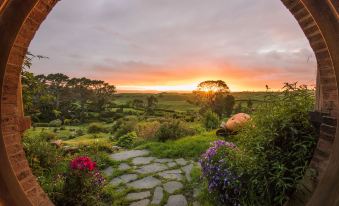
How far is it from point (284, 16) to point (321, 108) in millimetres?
3040

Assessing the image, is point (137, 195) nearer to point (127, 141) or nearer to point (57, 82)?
A: point (127, 141)

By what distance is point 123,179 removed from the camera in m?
5.41

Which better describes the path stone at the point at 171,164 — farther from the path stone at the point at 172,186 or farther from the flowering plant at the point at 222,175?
→ the flowering plant at the point at 222,175

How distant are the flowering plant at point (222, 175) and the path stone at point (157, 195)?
0.91 meters

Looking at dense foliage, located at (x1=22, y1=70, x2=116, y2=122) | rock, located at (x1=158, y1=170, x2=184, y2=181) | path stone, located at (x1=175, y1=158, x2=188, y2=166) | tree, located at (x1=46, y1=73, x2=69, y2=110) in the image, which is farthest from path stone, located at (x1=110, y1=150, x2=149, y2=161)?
tree, located at (x1=46, y1=73, x2=69, y2=110)

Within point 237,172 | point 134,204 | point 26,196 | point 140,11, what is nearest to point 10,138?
point 26,196

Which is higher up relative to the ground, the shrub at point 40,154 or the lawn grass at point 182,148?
the shrub at point 40,154

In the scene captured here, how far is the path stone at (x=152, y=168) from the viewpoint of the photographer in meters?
5.84

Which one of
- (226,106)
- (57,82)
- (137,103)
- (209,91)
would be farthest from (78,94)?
(226,106)

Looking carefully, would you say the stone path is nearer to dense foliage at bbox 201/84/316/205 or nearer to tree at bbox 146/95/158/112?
dense foliage at bbox 201/84/316/205

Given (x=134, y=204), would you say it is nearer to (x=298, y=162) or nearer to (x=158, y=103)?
(x=298, y=162)

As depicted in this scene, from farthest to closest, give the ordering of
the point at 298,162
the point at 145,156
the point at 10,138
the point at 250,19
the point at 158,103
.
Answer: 1. the point at 158,103
2. the point at 145,156
3. the point at 250,19
4. the point at 298,162
5. the point at 10,138

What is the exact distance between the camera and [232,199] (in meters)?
3.68

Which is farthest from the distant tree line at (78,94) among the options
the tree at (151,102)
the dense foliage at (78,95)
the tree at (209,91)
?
the tree at (209,91)
